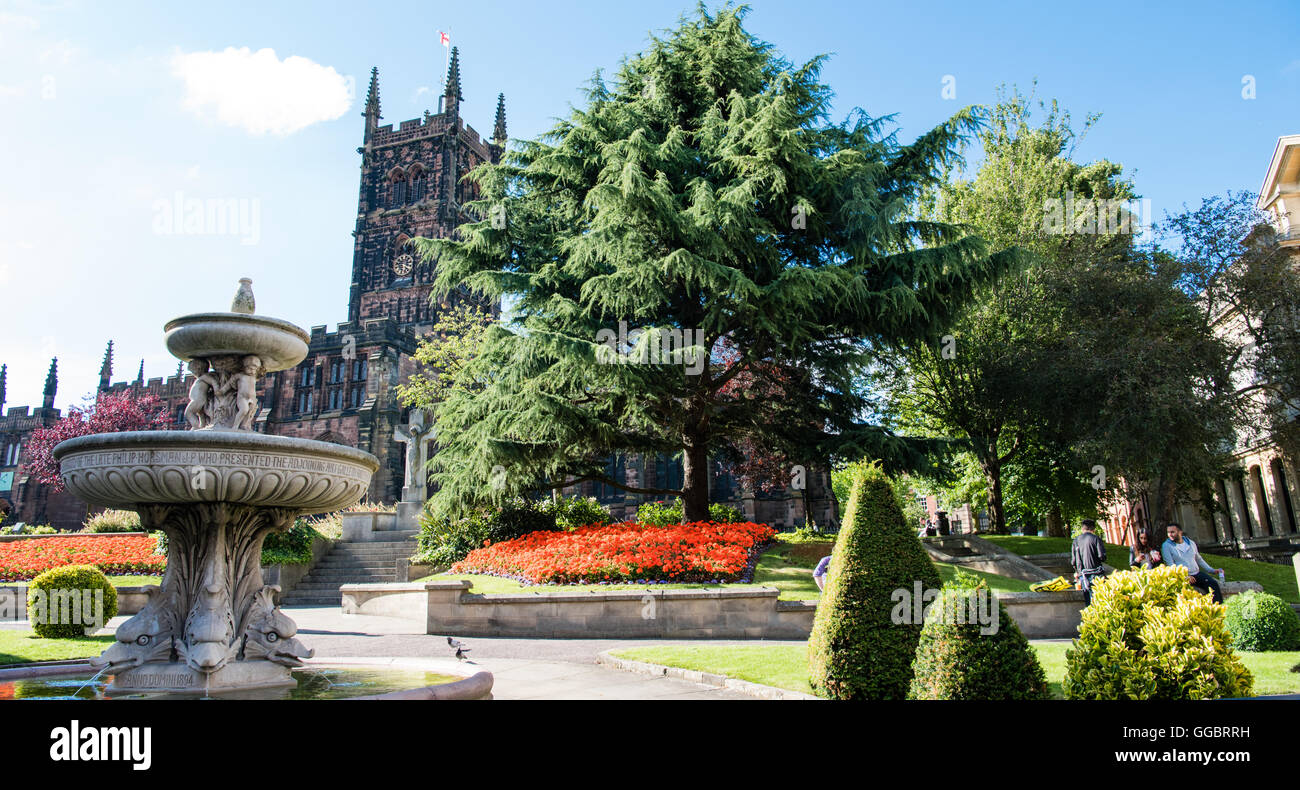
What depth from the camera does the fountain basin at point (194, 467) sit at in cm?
579

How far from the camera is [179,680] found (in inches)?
242

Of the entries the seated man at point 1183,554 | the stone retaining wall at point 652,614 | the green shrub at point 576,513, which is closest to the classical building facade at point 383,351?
the green shrub at point 576,513

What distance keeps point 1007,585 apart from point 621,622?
7594mm

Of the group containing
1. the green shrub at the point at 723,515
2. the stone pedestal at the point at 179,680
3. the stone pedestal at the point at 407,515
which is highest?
the stone pedestal at the point at 407,515

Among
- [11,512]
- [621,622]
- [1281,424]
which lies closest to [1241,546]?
[1281,424]

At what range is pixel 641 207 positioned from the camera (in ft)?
→ 47.7

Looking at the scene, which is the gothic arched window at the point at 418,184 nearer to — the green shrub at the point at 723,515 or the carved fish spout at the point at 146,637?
the green shrub at the point at 723,515

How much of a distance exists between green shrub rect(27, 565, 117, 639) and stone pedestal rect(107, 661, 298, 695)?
6309 mm

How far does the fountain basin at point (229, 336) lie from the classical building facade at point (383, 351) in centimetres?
3165

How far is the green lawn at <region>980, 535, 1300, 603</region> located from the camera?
57.1ft

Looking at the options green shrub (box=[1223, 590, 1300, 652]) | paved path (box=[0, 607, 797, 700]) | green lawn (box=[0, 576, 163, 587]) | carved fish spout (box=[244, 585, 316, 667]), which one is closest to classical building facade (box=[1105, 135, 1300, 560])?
green shrub (box=[1223, 590, 1300, 652])

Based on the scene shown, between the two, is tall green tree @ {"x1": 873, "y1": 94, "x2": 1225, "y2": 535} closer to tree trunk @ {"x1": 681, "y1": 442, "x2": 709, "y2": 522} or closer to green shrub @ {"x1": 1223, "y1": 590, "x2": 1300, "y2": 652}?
tree trunk @ {"x1": 681, "y1": 442, "x2": 709, "y2": 522}

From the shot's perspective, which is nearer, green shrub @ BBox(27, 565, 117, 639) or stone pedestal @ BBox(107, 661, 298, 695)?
stone pedestal @ BBox(107, 661, 298, 695)

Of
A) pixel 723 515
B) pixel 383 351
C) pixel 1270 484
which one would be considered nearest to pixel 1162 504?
pixel 1270 484
